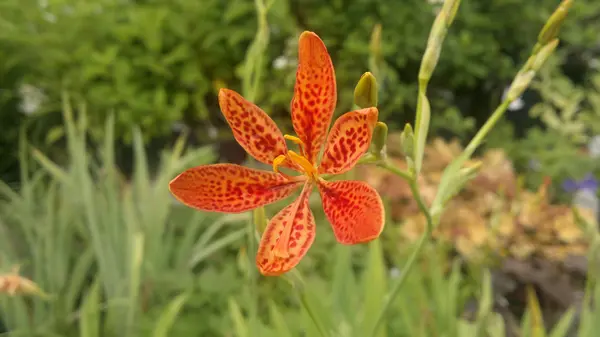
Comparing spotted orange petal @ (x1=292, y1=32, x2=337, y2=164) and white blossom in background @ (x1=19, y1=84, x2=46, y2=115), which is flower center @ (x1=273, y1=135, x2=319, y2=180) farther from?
white blossom in background @ (x1=19, y1=84, x2=46, y2=115)

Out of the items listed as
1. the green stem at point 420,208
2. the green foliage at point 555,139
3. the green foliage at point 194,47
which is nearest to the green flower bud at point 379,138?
the green stem at point 420,208

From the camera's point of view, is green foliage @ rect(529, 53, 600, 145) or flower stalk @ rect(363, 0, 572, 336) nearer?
flower stalk @ rect(363, 0, 572, 336)

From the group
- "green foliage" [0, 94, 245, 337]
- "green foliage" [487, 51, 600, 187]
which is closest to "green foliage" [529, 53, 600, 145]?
"green foliage" [487, 51, 600, 187]

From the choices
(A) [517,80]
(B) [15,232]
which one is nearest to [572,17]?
(A) [517,80]

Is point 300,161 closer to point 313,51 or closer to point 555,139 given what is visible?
point 313,51

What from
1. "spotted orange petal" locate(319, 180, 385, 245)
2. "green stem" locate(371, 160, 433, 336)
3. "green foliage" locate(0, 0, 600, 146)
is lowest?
"green foliage" locate(0, 0, 600, 146)
